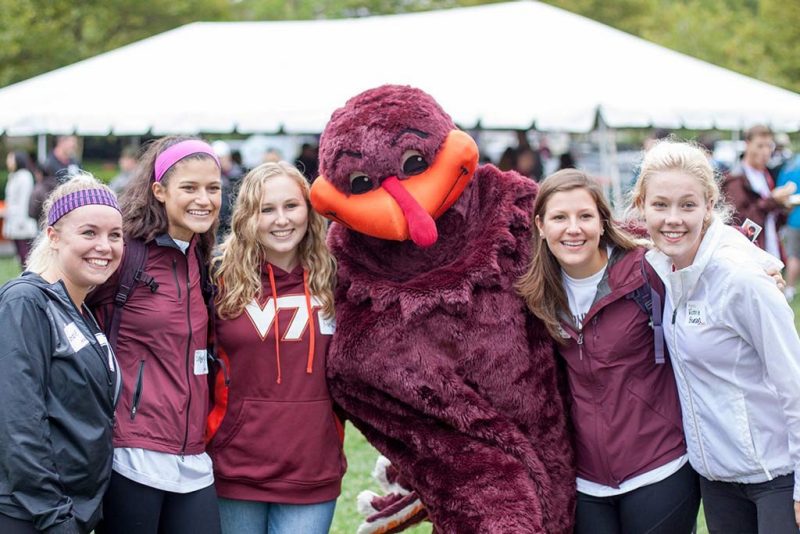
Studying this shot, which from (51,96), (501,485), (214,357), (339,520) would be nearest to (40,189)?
(51,96)

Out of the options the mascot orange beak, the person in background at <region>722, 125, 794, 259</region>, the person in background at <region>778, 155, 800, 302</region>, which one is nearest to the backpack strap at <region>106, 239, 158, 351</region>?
the mascot orange beak

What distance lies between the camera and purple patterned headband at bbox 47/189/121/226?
9.90 feet

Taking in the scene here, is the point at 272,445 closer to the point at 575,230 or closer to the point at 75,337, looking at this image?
the point at 75,337

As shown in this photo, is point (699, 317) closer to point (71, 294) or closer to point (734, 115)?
point (71, 294)

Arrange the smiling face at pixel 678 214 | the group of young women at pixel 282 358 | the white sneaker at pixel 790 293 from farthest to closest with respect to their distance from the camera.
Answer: the white sneaker at pixel 790 293 < the smiling face at pixel 678 214 < the group of young women at pixel 282 358

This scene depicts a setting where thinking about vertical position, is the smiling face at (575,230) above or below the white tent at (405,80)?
below

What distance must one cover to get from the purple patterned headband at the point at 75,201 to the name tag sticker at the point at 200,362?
0.61 metres

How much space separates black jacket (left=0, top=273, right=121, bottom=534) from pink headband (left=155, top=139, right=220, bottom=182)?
0.64 m

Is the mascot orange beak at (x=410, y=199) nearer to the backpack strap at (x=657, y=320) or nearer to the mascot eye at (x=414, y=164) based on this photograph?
the mascot eye at (x=414, y=164)

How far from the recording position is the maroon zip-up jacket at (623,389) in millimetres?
3230

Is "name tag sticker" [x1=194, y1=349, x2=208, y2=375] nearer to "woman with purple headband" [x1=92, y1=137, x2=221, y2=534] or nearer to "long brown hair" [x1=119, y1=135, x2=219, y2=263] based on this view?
"woman with purple headband" [x1=92, y1=137, x2=221, y2=534]

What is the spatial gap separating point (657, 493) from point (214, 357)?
1.68 metres

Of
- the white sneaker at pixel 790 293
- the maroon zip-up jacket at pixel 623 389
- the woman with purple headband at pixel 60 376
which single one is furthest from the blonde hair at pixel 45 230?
the white sneaker at pixel 790 293

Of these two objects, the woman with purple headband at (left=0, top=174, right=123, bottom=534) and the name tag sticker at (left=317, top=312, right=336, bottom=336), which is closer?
the woman with purple headband at (left=0, top=174, right=123, bottom=534)
